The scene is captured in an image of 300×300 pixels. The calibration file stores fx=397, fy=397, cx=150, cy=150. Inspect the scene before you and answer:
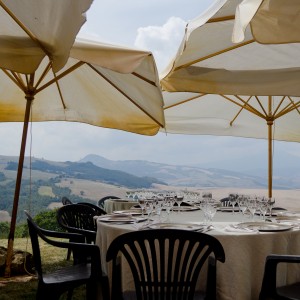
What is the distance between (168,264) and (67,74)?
3.24 m

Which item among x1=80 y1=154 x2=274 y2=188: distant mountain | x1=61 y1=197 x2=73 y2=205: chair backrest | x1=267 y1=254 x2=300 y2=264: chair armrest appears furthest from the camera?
x1=61 y1=197 x2=73 y2=205: chair backrest

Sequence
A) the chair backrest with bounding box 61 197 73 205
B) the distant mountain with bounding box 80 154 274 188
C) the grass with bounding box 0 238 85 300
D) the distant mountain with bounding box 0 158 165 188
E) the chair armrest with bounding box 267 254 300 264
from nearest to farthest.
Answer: the chair armrest with bounding box 267 254 300 264, the grass with bounding box 0 238 85 300, the distant mountain with bounding box 80 154 274 188, the distant mountain with bounding box 0 158 165 188, the chair backrest with bounding box 61 197 73 205

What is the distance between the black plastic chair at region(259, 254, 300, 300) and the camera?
2318mm

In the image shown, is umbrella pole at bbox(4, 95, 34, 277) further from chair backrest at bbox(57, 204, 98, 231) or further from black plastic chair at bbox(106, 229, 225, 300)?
black plastic chair at bbox(106, 229, 225, 300)

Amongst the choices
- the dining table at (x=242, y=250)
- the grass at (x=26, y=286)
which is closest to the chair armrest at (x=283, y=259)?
the dining table at (x=242, y=250)

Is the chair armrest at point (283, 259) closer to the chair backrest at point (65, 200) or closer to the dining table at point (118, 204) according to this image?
the chair backrest at point (65, 200)

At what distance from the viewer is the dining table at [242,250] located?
2.45 m

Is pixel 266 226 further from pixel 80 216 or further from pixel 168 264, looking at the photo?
pixel 80 216

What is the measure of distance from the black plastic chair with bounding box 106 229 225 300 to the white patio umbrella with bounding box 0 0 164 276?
1.18 metres

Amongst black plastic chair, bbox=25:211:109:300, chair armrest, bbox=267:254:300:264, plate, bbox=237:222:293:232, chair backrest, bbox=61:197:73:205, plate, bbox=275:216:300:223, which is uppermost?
plate, bbox=275:216:300:223

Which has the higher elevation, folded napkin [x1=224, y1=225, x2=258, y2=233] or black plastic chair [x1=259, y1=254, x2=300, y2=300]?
folded napkin [x1=224, y1=225, x2=258, y2=233]

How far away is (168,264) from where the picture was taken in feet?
7.13

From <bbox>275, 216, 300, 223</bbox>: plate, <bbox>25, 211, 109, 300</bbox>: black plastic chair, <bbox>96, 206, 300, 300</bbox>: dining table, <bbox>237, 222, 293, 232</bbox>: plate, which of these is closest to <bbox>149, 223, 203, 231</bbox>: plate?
<bbox>96, 206, 300, 300</bbox>: dining table

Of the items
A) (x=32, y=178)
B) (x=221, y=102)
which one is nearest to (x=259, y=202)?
(x=32, y=178)
